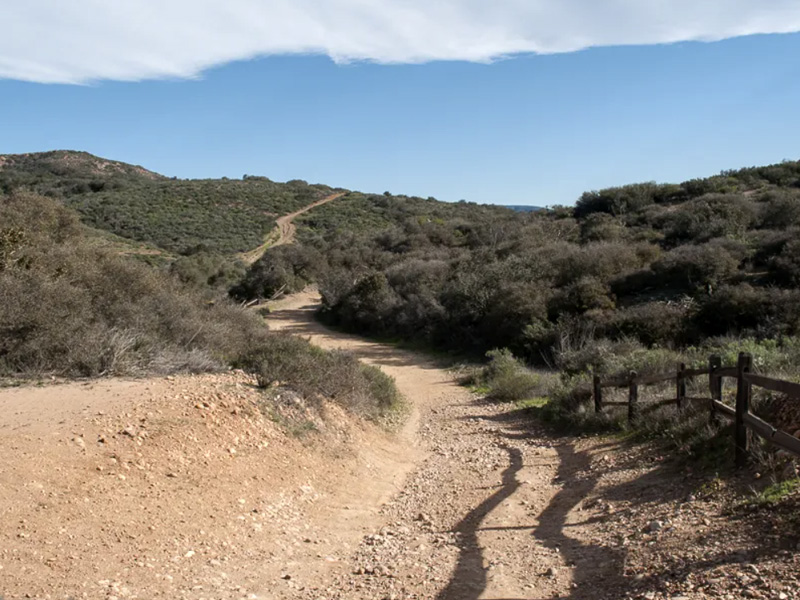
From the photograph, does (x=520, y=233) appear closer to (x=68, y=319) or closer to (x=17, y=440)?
(x=68, y=319)

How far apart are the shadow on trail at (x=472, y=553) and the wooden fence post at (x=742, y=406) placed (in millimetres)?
2579

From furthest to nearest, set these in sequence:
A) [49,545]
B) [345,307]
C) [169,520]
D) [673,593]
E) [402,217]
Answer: [402,217] → [345,307] → [169,520] → [49,545] → [673,593]

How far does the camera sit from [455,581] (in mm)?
5059

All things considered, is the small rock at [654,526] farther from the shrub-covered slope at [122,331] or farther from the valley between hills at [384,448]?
the shrub-covered slope at [122,331]

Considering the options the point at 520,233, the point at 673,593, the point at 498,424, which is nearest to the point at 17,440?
the point at 673,593

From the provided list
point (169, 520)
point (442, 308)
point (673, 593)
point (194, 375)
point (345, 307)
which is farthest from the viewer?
point (345, 307)

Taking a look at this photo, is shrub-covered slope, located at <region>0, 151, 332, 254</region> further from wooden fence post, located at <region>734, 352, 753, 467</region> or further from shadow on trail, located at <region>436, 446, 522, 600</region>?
wooden fence post, located at <region>734, 352, 753, 467</region>

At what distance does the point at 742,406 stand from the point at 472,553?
313 cm

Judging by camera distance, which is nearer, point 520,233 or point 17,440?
point 17,440

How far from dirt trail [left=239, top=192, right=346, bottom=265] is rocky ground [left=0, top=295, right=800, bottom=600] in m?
42.4

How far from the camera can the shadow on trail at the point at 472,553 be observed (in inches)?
191

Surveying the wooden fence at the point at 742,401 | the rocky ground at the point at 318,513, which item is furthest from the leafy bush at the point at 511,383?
the wooden fence at the point at 742,401

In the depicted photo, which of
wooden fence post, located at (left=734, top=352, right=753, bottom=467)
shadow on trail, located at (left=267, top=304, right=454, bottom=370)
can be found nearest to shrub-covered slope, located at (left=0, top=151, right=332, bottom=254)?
shadow on trail, located at (left=267, top=304, right=454, bottom=370)

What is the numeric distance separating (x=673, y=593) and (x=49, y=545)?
469cm
